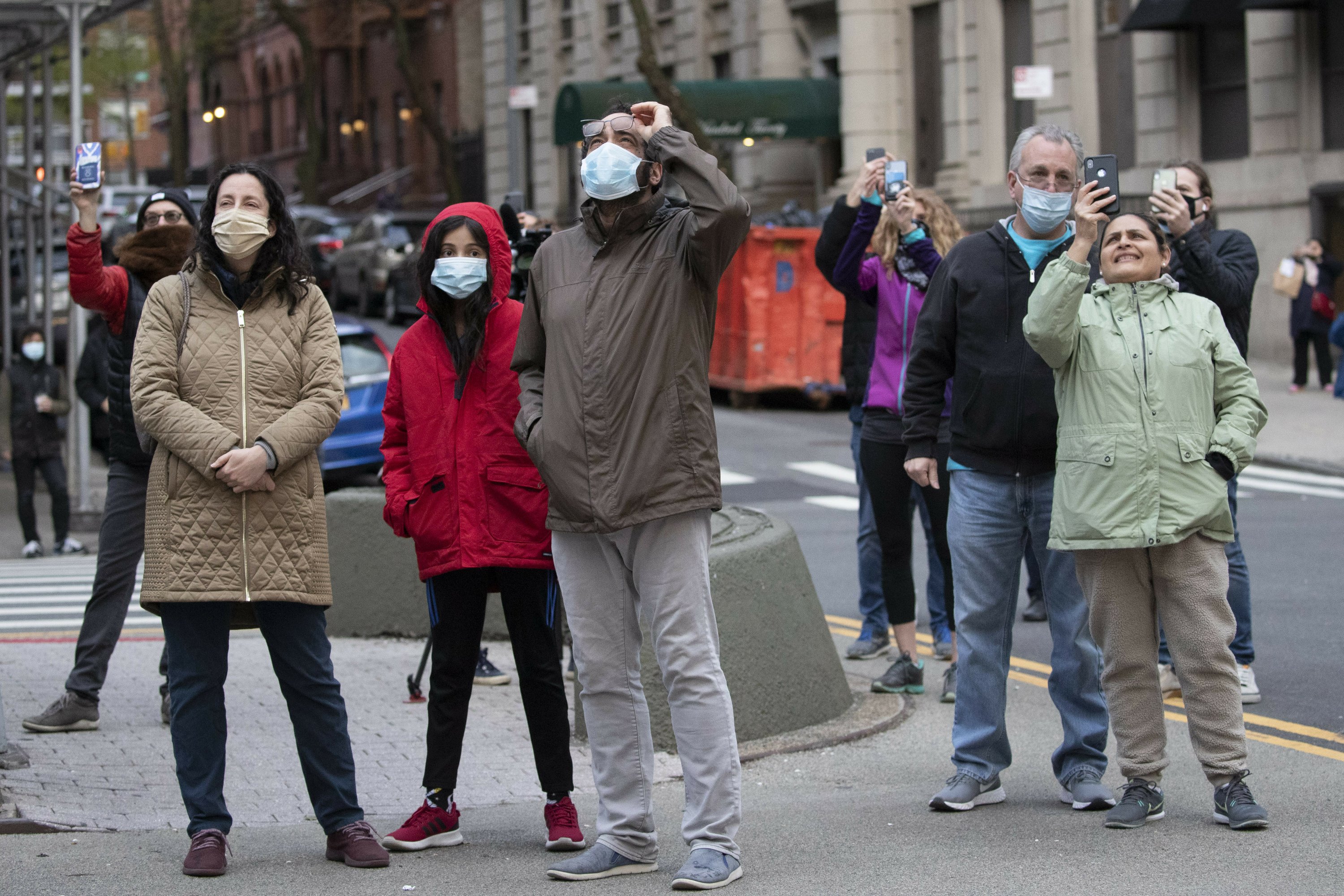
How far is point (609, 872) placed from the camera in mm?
5035

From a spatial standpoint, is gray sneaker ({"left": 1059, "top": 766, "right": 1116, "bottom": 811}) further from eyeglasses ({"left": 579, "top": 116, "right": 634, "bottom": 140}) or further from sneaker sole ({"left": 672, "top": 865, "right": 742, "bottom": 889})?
eyeglasses ({"left": 579, "top": 116, "right": 634, "bottom": 140})

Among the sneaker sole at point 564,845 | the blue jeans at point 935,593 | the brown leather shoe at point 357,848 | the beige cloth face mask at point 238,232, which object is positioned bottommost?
the sneaker sole at point 564,845

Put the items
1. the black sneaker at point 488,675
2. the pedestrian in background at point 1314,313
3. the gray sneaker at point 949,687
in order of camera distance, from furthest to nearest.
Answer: the pedestrian in background at point 1314,313 → the black sneaker at point 488,675 → the gray sneaker at point 949,687

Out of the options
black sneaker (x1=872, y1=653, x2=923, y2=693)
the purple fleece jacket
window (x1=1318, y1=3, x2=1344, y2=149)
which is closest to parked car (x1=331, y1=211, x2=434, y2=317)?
window (x1=1318, y1=3, x2=1344, y2=149)

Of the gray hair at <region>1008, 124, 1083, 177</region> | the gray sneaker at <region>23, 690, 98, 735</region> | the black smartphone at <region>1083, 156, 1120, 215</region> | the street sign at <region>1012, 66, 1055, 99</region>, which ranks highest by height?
the street sign at <region>1012, 66, 1055, 99</region>

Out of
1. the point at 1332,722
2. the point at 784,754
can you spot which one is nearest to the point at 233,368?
the point at 784,754

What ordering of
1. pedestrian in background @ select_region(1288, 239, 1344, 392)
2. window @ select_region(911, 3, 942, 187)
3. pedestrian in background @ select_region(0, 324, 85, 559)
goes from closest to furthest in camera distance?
pedestrian in background @ select_region(0, 324, 85, 559), pedestrian in background @ select_region(1288, 239, 1344, 392), window @ select_region(911, 3, 942, 187)

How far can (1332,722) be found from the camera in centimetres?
691

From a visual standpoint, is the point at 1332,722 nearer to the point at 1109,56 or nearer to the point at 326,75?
the point at 1109,56

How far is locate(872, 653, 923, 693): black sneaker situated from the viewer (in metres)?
7.58

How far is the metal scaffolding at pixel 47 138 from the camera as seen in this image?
1327cm

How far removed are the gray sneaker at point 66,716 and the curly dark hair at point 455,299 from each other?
102 inches

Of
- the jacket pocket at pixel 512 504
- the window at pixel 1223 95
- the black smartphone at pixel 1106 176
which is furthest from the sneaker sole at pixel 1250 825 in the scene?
the window at pixel 1223 95

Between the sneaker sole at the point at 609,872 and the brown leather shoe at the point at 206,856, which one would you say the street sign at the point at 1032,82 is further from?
the brown leather shoe at the point at 206,856
